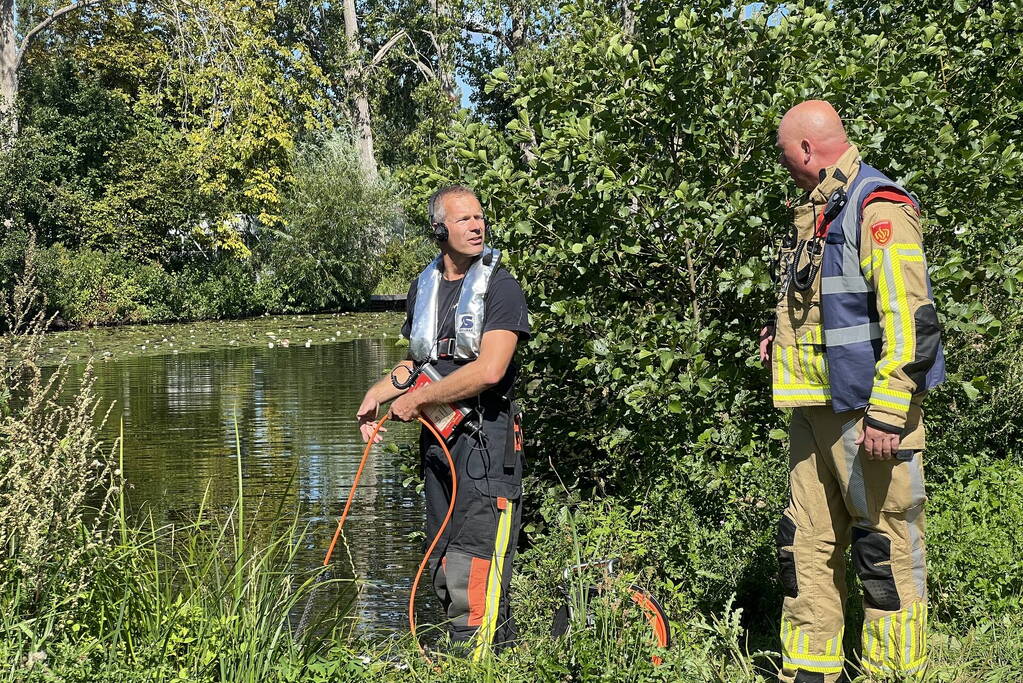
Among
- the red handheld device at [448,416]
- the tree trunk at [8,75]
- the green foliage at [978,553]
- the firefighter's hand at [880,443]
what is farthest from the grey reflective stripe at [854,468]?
the tree trunk at [8,75]

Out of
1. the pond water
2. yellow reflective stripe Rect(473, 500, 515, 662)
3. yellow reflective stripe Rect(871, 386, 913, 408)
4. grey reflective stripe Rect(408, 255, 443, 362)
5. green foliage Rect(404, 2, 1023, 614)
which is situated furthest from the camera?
the pond water

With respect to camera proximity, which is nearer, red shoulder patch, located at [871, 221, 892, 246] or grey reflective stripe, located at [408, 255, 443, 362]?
red shoulder patch, located at [871, 221, 892, 246]

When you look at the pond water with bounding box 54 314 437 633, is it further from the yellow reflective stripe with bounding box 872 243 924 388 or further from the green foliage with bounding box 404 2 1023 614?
the yellow reflective stripe with bounding box 872 243 924 388

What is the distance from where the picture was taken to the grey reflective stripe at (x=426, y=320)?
4898 millimetres

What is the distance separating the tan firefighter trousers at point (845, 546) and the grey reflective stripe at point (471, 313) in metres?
1.23

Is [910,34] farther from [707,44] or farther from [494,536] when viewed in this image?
[494,536]

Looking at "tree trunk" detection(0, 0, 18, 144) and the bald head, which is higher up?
"tree trunk" detection(0, 0, 18, 144)

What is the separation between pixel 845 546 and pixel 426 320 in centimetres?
178

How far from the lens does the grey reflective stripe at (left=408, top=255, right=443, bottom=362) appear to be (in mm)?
4898

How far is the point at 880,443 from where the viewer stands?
3986mm

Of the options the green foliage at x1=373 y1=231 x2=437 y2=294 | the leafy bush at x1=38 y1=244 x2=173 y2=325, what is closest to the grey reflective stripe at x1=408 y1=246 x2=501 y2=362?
the leafy bush at x1=38 y1=244 x2=173 y2=325

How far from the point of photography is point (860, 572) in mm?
4246

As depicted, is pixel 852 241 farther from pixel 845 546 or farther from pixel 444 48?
pixel 444 48

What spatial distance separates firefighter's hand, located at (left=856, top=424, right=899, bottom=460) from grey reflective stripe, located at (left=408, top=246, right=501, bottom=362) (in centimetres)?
150
